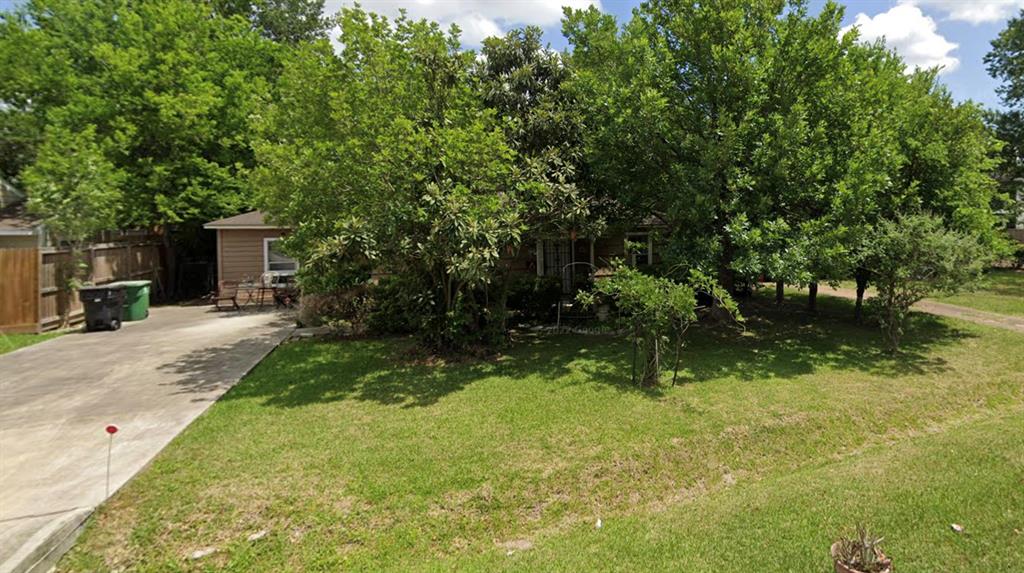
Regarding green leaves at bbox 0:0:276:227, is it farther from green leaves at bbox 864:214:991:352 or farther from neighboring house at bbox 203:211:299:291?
green leaves at bbox 864:214:991:352

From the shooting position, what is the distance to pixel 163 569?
11.9 feet

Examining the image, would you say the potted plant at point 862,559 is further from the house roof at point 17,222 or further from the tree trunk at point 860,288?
the house roof at point 17,222

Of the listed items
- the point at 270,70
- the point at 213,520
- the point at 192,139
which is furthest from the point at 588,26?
the point at 270,70

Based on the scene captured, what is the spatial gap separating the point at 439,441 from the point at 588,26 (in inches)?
369

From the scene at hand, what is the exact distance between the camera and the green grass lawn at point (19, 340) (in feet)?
31.7

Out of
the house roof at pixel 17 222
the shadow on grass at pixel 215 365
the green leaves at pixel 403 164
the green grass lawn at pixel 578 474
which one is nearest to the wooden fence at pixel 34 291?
the house roof at pixel 17 222

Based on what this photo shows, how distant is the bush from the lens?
41.1 feet

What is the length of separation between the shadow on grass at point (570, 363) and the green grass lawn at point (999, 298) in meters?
4.61

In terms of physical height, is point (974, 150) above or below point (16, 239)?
above

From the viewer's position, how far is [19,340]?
10.2 metres

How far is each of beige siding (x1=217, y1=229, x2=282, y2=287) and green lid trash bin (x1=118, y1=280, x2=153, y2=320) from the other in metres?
3.57

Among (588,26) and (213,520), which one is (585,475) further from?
(588,26)

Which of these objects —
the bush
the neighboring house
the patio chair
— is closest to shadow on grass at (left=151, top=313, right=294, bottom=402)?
the patio chair

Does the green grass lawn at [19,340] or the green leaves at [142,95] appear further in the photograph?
the green leaves at [142,95]
